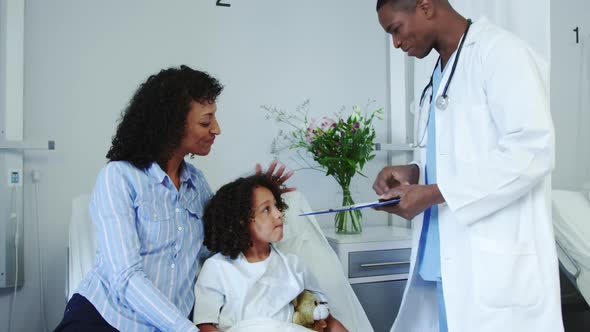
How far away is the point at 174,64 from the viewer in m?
2.32

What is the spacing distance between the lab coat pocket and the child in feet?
1.77

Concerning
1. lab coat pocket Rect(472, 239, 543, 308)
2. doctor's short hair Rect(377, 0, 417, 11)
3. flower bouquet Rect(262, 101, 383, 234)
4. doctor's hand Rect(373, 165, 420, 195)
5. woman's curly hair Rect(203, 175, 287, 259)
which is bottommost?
lab coat pocket Rect(472, 239, 543, 308)

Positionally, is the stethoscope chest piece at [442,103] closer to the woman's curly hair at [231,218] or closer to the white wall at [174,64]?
the woman's curly hair at [231,218]

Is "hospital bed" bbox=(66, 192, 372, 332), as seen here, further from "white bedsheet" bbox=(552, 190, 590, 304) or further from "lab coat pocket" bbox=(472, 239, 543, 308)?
"white bedsheet" bbox=(552, 190, 590, 304)

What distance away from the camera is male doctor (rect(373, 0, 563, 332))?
1127 mm

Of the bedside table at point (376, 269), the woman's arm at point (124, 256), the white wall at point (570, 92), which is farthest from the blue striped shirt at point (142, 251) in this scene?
the white wall at point (570, 92)

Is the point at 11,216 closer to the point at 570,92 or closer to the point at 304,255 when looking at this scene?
the point at 304,255

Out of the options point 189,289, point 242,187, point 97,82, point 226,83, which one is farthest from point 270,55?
point 189,289

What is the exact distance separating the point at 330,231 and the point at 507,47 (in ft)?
4.80

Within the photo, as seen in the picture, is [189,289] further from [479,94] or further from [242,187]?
[479,94]

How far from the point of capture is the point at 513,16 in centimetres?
165

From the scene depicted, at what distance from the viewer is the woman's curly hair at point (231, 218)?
5.01ft

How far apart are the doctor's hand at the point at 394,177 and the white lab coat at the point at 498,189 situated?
190mm

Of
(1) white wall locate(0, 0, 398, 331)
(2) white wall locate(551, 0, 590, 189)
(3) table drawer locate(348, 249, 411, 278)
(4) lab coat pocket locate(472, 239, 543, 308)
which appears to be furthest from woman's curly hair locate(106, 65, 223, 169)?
(2) white wall locate(551, 0, 590, 189)
